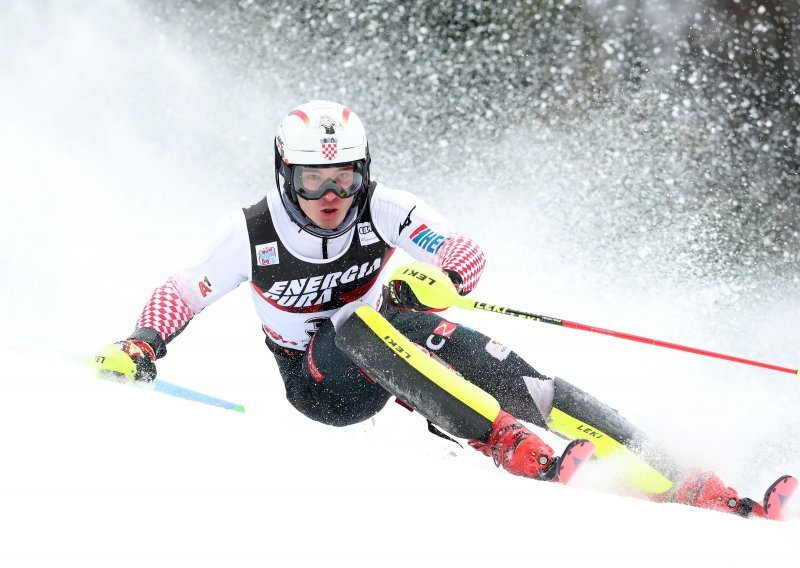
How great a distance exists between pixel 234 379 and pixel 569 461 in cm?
277

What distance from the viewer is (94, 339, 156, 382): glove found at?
2582mm

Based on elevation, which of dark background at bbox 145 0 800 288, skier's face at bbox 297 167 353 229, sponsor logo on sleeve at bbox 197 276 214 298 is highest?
dark background at bbox 145 0 800 288

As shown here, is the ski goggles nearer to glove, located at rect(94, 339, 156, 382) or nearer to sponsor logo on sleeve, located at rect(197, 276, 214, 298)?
sponsor logo on sleeve, located at rect(197, 276, 214, 298)

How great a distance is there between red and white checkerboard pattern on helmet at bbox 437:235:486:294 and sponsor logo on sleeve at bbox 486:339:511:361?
0.29 metres

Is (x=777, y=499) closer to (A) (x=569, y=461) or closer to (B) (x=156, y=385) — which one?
(A) (x=569, y=461)

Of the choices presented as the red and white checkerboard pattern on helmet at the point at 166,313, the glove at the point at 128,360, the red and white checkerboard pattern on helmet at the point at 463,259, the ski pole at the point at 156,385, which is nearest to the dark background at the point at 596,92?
the red and white checkerboard pattern on helmet at the point at 463,259

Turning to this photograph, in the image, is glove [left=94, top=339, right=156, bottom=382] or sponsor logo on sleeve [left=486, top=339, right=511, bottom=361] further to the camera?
sponsor logo on sleeve [left=486, top=339, right=511, bottom=361]

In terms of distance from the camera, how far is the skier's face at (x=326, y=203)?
2750 mm

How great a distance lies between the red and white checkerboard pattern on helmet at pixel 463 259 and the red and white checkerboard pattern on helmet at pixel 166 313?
3.16 feet

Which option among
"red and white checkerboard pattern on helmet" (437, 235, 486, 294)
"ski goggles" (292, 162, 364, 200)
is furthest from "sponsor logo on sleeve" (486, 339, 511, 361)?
"ski goggles" (292, 162, 364, 200)

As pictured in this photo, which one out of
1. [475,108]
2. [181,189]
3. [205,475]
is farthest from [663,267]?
[205,475]

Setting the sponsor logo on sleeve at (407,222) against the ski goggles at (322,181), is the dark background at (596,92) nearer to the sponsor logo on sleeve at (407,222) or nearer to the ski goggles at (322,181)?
the sponsor logo on sleeve at (407,222)

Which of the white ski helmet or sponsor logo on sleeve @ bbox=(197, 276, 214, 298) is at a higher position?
the white ski helmet

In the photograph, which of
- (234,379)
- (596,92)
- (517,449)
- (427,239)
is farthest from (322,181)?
(596,92)
